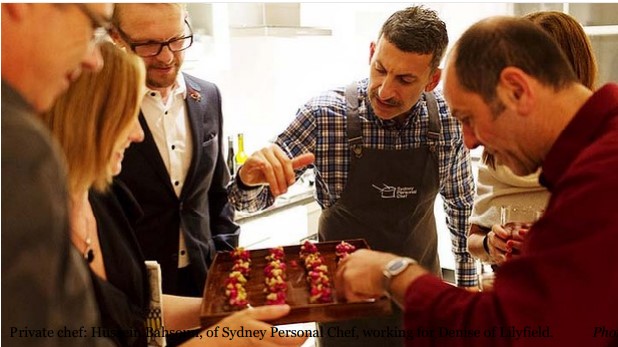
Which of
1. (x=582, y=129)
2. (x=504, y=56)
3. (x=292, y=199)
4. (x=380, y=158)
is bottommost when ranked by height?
(x=292, y=199)

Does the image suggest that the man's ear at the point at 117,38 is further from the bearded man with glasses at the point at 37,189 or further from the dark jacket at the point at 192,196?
the bearded man with glasses at the point at 37,189

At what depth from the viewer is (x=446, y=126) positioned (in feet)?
5.47

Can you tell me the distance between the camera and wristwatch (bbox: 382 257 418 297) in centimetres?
95

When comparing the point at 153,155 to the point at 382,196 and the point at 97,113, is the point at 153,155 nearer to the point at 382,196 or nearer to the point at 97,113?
the point at 97,113

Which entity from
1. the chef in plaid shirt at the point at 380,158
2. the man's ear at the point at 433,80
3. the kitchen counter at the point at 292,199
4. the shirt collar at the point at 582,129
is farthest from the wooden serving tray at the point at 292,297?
the kitchen counter at the point at 292,199

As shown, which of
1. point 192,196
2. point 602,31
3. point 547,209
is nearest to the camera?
point 547,209

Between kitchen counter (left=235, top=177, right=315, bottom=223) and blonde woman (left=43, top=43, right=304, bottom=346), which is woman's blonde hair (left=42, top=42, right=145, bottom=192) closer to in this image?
blonde woman (left=43, top=43, right=304, bottom=346)

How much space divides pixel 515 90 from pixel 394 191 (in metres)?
0.79

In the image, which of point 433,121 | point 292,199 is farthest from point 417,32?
point 292,199

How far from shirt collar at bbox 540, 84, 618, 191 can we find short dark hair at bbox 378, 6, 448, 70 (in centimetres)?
66

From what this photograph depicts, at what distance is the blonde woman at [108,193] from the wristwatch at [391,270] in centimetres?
19

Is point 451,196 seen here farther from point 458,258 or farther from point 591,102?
point 591,102

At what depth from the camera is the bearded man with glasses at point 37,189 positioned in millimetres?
562

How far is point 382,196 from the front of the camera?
1.62 meters
